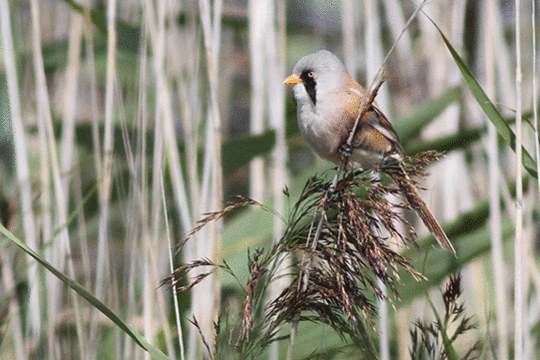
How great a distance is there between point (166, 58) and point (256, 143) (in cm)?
33

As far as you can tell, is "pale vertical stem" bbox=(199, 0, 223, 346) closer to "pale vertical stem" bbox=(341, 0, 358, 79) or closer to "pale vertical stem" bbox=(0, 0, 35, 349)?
"pale vertical stem" bbox=(0, 0, 35, 349)

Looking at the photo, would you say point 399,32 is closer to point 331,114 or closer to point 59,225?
point 331,114

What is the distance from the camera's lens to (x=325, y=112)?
1420 millimetres

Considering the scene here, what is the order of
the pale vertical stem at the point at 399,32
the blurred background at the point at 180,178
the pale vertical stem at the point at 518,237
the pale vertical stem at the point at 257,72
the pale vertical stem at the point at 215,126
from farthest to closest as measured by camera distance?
the pale vertical stem at the point at 399,32
the pale vertical stem at the point at 257,72
the blurred background at the point at 180,178
the pale vertical stem at the point at 215,126
the pale vertical stem at the point at 518,237

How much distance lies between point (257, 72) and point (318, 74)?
56 cm

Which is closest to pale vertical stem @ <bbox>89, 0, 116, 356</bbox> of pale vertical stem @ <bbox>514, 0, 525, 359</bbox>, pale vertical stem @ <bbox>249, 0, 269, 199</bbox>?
pale vertical stem @ <bbox>249, 0, 269, 199</bbox>

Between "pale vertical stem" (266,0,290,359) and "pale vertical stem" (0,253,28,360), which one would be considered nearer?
"pale vertical stem" (0,253,28,360)

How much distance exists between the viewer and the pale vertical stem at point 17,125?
59.2 inches

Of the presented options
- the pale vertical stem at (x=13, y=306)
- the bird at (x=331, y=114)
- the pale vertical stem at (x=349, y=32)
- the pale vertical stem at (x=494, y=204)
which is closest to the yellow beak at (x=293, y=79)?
the bird at (x=331, y=114)

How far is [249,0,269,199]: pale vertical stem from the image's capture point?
1.93m

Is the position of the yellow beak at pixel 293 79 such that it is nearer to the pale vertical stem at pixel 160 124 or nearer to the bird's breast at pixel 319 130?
the bird's breast at pixel 319 130

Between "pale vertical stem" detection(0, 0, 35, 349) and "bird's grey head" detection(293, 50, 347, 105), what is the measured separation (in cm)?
65

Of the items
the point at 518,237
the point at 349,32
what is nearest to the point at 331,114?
the point at 518,237

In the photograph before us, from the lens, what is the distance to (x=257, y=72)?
1.93 metres
